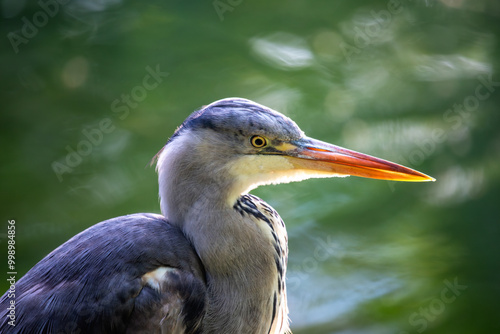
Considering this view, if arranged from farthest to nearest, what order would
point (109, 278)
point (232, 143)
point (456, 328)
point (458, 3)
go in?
point (458, 3)
point (456, 328)
point (232, 143)
point (109, 278)

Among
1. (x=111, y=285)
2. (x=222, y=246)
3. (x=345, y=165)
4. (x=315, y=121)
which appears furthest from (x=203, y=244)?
(x=315, y=121)

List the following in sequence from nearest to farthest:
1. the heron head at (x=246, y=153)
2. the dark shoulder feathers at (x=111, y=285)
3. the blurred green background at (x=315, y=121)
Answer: the dark shoulder feathers at (x=111, y=285) < the heron head at (x=246, y=153) < the blurred green background at (x=315, y=121)

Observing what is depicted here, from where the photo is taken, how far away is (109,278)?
1614 mm

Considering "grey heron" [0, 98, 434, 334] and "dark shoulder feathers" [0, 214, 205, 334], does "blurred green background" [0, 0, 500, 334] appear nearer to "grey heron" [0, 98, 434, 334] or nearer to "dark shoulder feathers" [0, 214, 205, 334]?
"grey heron" [0, 98, 434, 334]

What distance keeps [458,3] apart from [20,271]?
4.04 metres

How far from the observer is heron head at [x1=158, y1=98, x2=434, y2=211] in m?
1.75

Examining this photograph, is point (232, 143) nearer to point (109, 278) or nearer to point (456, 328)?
point (109, 278)

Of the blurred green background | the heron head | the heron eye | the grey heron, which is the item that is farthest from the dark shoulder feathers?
the blurred green background

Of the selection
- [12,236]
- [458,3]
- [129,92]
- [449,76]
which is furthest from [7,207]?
[458,3]

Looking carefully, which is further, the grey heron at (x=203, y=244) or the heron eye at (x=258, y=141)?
the heron eye at (x=258, y=141)

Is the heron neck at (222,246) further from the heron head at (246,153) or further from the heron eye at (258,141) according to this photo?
the heron eye at (258,141)

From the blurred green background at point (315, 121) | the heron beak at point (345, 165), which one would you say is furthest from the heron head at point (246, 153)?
the blurred green background at point (315, 121)

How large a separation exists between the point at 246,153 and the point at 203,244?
1.00 feet

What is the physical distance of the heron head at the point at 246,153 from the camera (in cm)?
175
